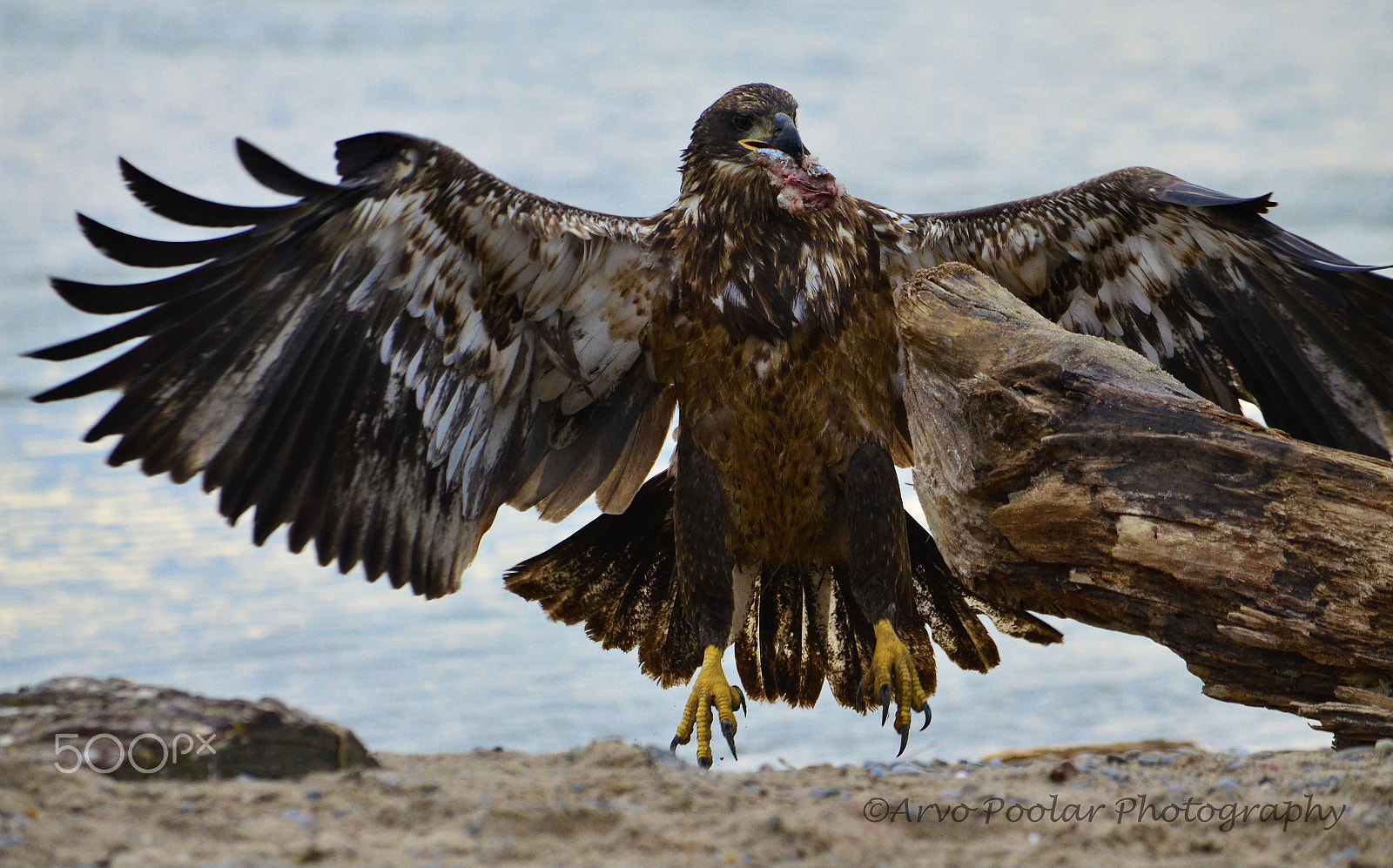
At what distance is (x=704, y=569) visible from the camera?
5.15m

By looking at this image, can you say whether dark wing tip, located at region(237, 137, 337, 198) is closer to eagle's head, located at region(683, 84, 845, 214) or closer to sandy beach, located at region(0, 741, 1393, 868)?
eagle's head, located at region(683, 84, 845, 214)

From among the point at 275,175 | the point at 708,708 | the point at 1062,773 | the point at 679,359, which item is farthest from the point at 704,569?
the point at 275,175

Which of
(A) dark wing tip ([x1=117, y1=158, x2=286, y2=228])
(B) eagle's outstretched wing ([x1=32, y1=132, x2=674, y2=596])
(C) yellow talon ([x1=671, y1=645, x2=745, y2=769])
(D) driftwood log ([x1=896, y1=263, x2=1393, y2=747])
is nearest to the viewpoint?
(D) driftwood log ([x1=896, y1=263, x2=1393, y2=747])

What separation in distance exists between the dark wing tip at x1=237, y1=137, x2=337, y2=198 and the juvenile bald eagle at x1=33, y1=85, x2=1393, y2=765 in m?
0.01

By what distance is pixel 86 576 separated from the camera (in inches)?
339

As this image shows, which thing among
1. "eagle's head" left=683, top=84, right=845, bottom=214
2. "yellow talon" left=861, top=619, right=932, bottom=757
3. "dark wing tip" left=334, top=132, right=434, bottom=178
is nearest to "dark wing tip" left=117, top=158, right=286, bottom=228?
"dark wing tip" left=334, top=132, right=434, bottom=178

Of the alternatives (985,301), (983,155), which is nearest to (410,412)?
(985,301)

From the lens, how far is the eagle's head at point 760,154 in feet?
16.7

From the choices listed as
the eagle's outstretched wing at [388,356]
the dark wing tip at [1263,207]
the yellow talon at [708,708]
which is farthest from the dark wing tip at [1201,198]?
the yellow talon at [708,708]

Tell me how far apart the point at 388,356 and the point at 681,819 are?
233 centimetres

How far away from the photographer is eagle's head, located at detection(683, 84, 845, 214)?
510 centimetres

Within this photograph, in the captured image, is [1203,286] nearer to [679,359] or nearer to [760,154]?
[760,154]

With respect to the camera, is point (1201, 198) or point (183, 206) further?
point (1201, 198)

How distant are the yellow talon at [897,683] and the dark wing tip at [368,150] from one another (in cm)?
237
